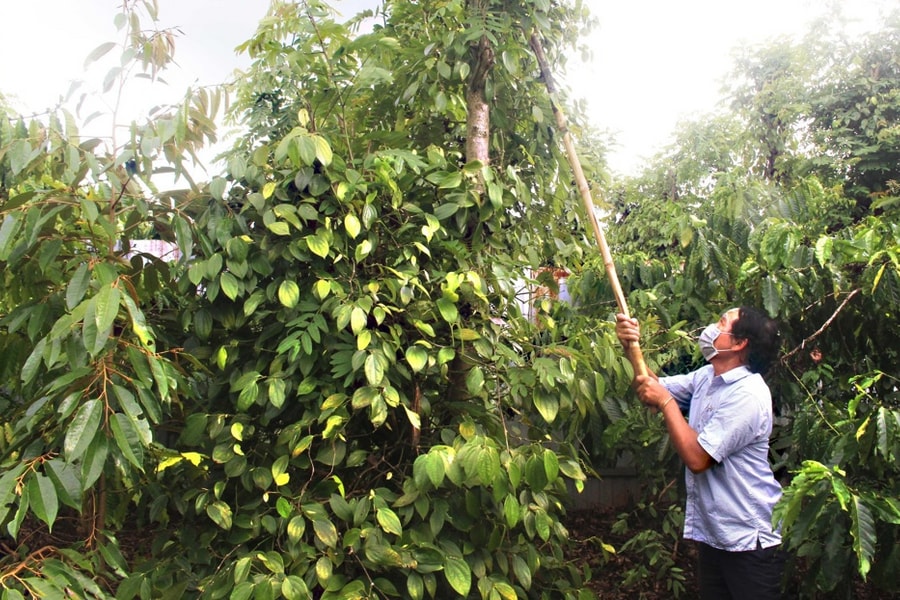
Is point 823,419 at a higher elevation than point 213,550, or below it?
below

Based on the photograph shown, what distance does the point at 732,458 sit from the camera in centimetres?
191

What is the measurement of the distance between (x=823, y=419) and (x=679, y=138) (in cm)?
789

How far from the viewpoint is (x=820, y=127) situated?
830 cm

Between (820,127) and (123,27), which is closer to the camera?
(123,27)

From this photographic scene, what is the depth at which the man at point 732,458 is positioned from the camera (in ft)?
6.11

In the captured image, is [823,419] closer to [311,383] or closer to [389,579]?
[389,579]

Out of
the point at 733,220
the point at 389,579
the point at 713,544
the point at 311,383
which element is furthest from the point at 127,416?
the point at 733,220

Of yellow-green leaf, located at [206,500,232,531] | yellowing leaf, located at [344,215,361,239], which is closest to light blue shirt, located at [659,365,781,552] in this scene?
yellowing leaf, located at [344,215,361,239]

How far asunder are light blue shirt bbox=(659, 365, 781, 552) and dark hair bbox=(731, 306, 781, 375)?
0.22 ft

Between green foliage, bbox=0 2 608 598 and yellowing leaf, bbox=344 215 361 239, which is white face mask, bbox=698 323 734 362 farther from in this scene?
yellowing leaf, bbox=344 215 361 239

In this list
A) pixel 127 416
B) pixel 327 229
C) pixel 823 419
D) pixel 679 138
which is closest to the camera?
pixel 127 416

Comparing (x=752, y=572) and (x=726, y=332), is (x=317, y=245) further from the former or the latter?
(x=752, y=572)

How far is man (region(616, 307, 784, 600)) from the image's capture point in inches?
73.3

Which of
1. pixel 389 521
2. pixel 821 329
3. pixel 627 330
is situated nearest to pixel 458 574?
pixel 389 521
